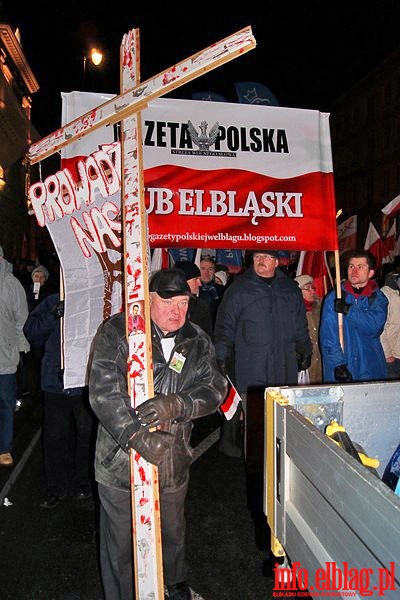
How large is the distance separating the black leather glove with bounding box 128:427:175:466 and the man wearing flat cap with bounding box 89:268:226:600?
5.6 inches

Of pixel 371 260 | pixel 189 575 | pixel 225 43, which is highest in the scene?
pixel 225 43

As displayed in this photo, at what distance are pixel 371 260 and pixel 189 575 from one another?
3.08 meters

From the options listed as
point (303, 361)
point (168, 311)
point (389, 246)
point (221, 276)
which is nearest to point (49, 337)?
point (168, 311)

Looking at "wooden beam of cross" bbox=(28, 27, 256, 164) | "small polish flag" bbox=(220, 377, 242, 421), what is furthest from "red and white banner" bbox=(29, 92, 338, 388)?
"wooden beam of cross" bbox=(28, 27, 256, 164)

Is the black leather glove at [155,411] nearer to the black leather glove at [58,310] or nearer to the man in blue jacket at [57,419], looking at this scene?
the black leather glove at [58,310]

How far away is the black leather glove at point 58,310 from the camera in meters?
3.82

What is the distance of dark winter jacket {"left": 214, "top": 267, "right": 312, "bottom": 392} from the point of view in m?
4.74

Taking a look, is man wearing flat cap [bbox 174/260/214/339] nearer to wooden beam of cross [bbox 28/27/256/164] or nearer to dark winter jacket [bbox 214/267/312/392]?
dark winter jacket [bbox 214/267/312/392]

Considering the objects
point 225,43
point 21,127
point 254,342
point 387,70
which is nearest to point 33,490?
point 254,342

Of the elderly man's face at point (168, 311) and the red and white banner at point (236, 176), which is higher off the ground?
the red and white banner at point (236, 176)

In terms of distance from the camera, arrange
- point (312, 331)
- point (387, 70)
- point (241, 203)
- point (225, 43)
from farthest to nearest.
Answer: point (387, 70) < point (312, 331) < point (241, 203) < point (225, 43)

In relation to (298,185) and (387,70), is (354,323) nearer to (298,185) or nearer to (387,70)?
(298,185)

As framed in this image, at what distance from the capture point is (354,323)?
4.55m

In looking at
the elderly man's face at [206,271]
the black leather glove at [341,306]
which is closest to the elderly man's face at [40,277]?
the elderly man's face at [206,271]
